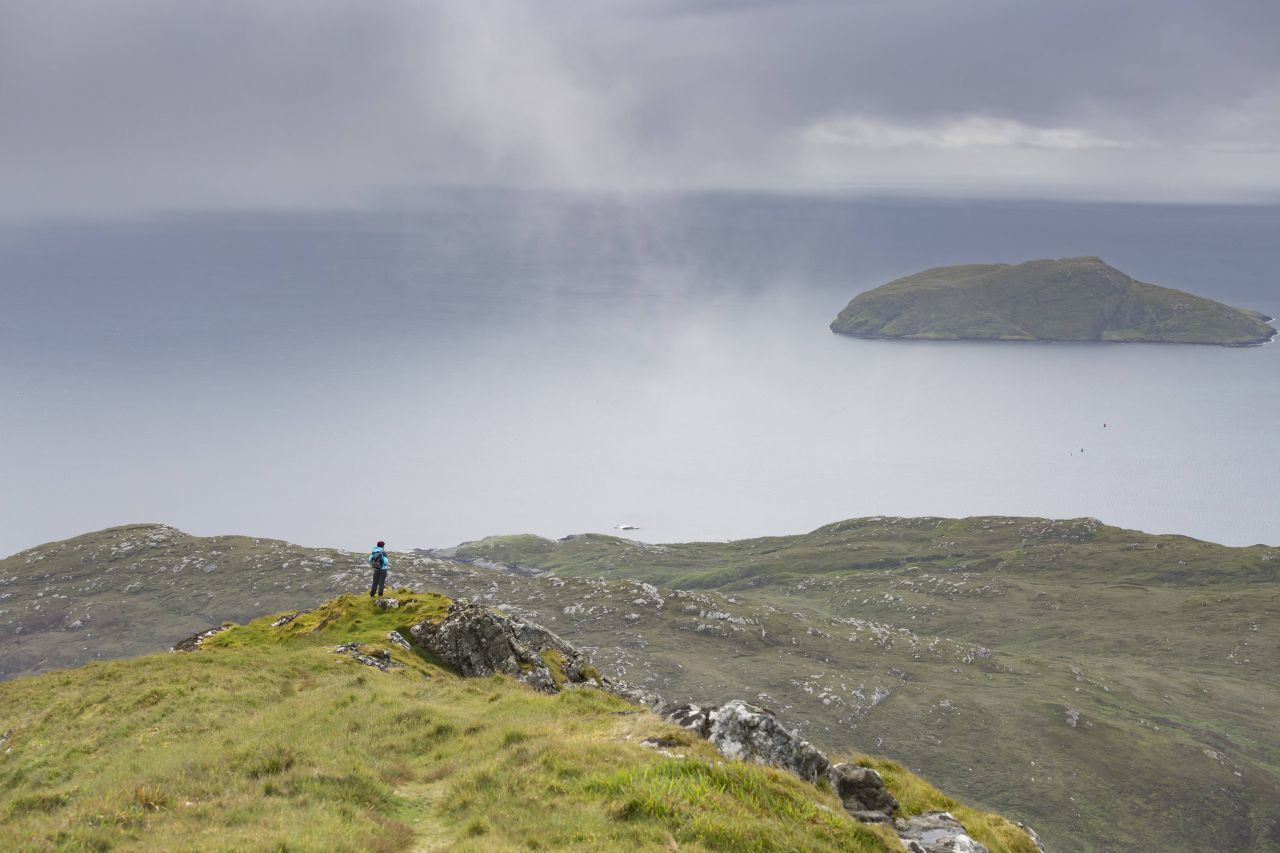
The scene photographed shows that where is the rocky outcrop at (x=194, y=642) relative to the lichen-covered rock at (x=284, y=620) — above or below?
below

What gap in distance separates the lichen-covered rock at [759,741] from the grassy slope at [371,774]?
1.13 metres

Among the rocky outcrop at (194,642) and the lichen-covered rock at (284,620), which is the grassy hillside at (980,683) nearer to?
the lichen-covered rock at (284,620)

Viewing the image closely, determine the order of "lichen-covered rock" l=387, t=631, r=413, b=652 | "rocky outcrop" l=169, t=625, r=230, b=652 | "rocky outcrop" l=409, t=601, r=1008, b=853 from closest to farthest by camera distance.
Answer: "rocky outcrop" l=409, t=601, r=1008, b=853 < "lichen-covered rock" l=387, t=631, r=413, b=652 < "rocky outcrop" l=169, t=625, r=230, b=652

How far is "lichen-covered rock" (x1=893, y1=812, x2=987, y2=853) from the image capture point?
79.0 feet

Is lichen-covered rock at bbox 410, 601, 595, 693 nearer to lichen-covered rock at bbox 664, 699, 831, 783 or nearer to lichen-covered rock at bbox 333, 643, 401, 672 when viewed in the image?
lichen-covered rock at bbox 333, 643, 401, 672

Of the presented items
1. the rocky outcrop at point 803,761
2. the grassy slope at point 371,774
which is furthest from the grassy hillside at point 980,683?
the grassy slope at point 371,774

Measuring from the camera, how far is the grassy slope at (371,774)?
20.7 meters

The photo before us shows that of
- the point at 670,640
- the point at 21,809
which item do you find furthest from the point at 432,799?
the point at 670,640

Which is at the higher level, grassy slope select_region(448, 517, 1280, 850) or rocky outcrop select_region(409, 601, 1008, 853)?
rocky outcrop select_region(409, 601, 1008, 853)

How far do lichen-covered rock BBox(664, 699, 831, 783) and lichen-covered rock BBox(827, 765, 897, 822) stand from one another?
641 mm

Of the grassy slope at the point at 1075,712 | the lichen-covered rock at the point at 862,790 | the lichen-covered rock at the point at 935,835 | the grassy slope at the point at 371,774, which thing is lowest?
the grassy slope at the point at 1075,712

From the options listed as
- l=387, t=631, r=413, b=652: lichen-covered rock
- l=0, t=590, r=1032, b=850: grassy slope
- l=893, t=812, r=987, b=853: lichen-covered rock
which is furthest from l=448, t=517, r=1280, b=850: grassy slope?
l=0, t=590, r=1032, b=850: grassy slope

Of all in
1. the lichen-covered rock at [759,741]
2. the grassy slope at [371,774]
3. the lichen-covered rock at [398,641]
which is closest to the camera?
the grassy slope at [371,774]

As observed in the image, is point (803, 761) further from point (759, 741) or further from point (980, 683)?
point (980, 683)
